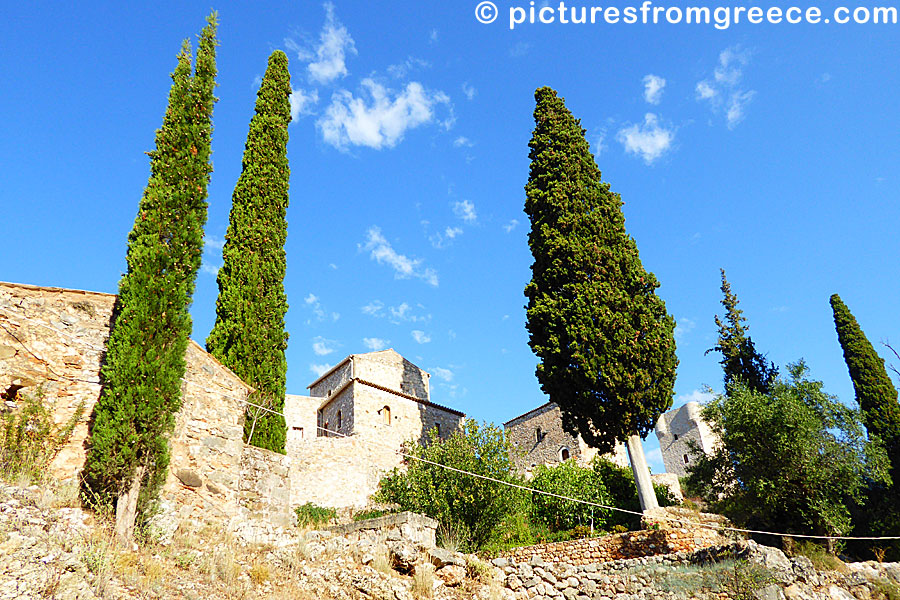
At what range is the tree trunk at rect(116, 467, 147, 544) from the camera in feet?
21.7

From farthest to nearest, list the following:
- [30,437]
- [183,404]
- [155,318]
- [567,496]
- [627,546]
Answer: [567,496] → [627,546] → [183,404] → [155,318] → [30,437]

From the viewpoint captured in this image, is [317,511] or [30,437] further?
[317,511]

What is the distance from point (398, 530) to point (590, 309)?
31.8 feet

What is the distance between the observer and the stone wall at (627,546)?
1266 centimetres

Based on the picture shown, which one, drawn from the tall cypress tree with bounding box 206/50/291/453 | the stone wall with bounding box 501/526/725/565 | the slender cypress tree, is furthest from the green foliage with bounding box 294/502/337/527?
the slender cypress tree

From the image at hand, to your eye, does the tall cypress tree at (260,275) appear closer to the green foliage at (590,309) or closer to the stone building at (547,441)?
the green foliage at (590,309)

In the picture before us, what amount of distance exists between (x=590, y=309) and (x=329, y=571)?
1116cm

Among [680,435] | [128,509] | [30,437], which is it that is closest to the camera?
[128,509]

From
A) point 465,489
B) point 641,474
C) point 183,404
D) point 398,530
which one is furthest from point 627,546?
point 183,404

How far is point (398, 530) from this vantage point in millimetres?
8773

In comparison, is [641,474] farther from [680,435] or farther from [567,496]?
[680,435]

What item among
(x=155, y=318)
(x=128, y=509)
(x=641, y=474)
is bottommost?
(x=128, y=509)

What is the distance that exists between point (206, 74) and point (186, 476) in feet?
23.4

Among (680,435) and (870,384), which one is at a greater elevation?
(680,435)
